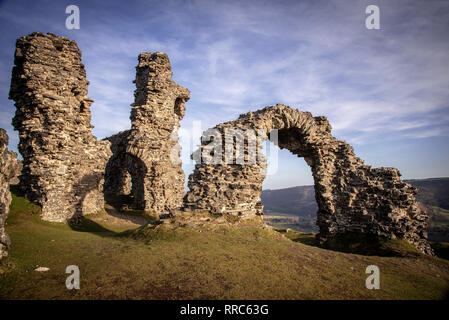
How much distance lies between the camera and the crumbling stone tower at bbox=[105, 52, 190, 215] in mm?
17484

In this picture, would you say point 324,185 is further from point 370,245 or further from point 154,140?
point 154,140

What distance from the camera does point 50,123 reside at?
11.8 metres

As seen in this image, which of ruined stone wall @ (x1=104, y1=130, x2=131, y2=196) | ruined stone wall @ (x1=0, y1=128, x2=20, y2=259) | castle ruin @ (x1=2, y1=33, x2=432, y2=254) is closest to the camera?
ruined stone wall @ (x1=0, y1=128, x2=20, y2=259)

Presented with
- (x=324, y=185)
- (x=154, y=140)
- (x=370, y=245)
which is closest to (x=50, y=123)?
(x=154, y=140)

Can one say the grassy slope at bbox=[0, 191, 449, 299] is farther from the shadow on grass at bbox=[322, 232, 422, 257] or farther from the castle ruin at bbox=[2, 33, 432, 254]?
the castle ruin at bbox=[2, 33, 432, 254]

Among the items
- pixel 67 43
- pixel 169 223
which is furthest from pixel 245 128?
pixel 67 43

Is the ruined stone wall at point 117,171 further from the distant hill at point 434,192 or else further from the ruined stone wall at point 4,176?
the distant hill at point 434,192

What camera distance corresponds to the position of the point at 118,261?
18.2 feet

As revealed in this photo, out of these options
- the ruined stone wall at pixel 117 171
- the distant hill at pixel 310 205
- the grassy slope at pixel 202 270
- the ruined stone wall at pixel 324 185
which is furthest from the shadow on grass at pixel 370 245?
the ruined stone wall at pixel 117 171

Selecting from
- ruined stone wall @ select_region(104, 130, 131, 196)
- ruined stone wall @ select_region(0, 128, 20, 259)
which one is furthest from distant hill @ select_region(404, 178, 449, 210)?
ruined stone wall @ select_region(0, 128, 20, 259)

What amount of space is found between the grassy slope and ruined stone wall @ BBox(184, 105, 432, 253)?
2.13 metres

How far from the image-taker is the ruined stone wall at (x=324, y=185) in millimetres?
10086

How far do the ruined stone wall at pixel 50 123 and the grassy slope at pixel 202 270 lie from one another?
368cm

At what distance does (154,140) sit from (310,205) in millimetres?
95637
